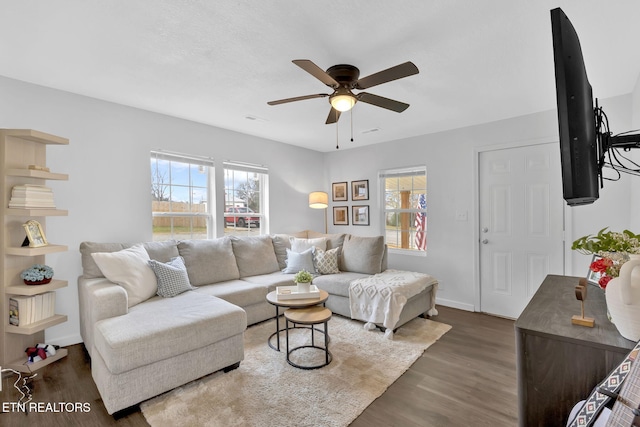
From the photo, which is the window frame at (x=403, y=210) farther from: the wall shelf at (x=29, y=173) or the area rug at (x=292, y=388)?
the wall shelf at (x=29, y=173)

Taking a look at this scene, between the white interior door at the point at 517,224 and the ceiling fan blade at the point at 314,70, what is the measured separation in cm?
261

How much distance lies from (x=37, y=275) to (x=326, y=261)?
2.82 m

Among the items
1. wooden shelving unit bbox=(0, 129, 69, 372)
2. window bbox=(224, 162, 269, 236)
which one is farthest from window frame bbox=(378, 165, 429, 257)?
wooden shelving unit bbox=(0, 129, 69, 372)

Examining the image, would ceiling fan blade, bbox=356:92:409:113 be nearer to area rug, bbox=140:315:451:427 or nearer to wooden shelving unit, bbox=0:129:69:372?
area rug, bbox=140:315:451:427

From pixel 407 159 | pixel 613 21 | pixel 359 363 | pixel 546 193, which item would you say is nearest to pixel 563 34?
pixel 613 21

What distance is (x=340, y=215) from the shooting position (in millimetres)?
5328

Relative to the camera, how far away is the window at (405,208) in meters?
4.39

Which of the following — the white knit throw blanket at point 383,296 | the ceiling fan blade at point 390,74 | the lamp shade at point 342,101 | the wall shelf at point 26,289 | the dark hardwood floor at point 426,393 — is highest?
the ceiling fan blade at point 390,74

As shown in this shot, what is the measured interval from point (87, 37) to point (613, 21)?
324 centimetres

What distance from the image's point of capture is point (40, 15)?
1.73 metres

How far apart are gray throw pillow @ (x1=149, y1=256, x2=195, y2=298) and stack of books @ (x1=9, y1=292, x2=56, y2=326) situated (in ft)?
2.70

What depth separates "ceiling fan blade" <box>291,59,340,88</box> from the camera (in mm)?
1716

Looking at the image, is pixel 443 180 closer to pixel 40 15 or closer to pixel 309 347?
pixel 309 347

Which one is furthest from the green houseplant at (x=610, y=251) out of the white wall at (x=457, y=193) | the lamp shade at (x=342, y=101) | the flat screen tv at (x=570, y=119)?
the white wall at (x=457, y=193)
